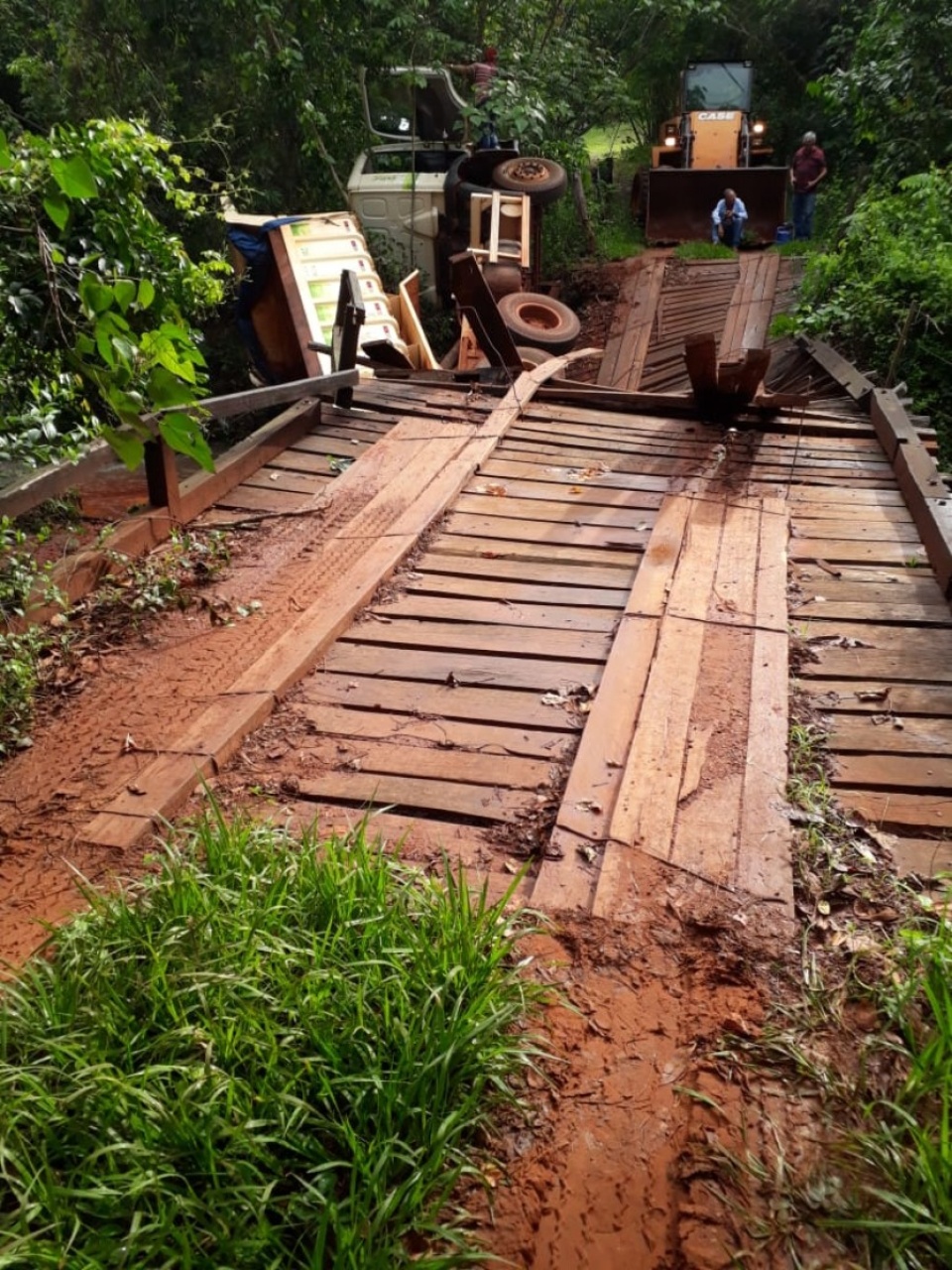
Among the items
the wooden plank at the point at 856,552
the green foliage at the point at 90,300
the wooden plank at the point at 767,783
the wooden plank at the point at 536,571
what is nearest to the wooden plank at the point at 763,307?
the green foliage at the point at 90,300

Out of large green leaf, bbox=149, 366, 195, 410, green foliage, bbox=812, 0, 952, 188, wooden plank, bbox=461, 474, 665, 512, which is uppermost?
green foliage, bbox=812, 0, 952, 188

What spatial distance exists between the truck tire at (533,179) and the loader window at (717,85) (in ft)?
24.6

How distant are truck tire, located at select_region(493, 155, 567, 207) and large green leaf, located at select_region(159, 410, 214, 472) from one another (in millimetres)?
10876

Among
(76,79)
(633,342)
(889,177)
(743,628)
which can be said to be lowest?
(633,342)

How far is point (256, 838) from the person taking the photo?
2525mm

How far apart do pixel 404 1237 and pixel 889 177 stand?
1348cm

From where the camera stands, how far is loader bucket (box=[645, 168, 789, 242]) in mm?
15531

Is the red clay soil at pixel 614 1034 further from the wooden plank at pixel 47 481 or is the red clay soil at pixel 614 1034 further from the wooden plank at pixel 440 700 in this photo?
the wooden plank at pixel 47 481

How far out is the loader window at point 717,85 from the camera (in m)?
17.8

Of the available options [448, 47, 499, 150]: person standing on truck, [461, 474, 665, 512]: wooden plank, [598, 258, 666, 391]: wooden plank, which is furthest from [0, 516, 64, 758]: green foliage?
[448, 47, 499, 150]: person standing on truck

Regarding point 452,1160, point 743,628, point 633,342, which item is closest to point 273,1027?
point 452,1160

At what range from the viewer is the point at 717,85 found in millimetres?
17891

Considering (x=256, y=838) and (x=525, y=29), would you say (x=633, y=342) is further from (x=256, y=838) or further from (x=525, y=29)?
(x=256, y=838)

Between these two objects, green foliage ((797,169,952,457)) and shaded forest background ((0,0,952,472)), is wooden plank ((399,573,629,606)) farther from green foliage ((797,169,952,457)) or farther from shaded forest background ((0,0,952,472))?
green foliage ((797,169,952,457))
